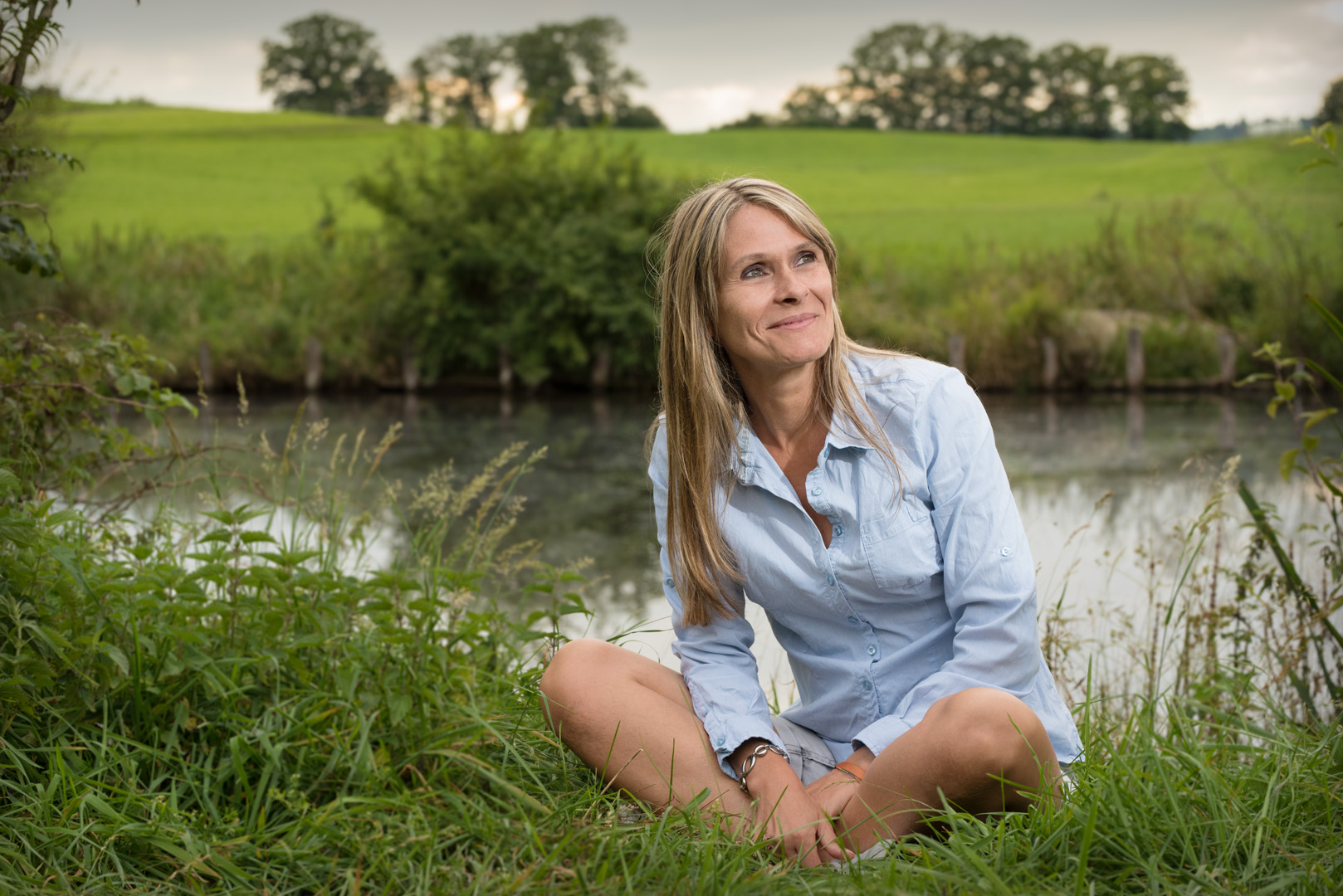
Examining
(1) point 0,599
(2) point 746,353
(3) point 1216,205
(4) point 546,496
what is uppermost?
(3) point 1216,205

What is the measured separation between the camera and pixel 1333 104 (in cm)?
1080

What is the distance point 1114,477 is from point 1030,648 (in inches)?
301

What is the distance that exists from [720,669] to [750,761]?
0.23 m

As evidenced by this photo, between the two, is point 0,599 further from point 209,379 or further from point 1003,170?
point 1003,170

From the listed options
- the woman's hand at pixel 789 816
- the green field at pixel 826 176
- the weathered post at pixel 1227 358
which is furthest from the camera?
the green field at pixel 826 176

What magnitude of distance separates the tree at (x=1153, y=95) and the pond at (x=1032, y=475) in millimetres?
47287

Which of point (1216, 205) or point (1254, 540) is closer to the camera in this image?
point (1254, 540)

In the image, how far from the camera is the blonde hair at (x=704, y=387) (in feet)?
8.23

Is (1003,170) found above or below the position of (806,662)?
above

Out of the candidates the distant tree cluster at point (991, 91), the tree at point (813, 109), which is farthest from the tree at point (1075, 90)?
the tree at point (813, 109)

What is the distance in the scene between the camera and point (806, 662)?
258 cm

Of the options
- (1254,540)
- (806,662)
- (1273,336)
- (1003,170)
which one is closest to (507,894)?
(806,662)

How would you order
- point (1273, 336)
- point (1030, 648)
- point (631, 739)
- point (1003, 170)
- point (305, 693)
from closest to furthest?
point (1030, 648) < point (631, 739) < point (305, 693) < point (1273, 336) < point (1003, 170)

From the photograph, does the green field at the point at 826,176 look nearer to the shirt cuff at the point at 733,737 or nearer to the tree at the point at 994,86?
the tree at the point at 994,86
